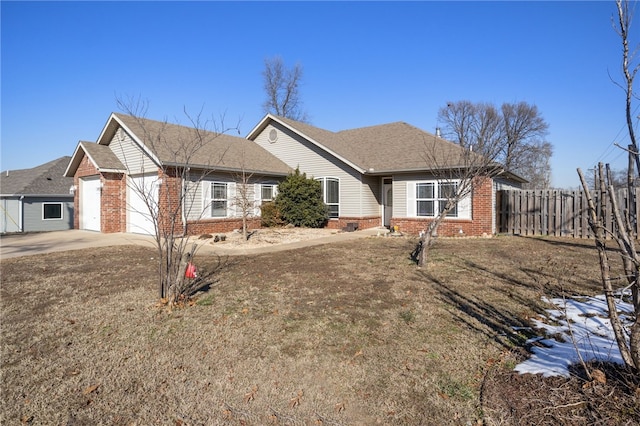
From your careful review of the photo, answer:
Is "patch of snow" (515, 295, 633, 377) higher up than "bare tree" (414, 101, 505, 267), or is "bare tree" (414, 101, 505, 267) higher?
"bare tree" (414, 101, 505, 267)

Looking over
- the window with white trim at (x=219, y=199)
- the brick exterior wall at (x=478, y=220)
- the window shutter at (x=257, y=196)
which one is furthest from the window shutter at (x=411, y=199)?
the window with white trim at (x=219, y=199)

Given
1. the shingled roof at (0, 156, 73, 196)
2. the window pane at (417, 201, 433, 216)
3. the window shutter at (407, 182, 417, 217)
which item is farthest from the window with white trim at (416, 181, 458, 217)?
the shingled roof at (0, 156, 73, 196)

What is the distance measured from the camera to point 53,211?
2345 centimetres

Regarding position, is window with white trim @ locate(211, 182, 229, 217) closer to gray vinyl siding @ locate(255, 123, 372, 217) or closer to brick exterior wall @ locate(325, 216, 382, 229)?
gray vinyl siding @ locate(255, 123, 372, 217)

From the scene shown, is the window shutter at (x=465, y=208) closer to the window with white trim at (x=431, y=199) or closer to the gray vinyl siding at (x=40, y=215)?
the window with white trim at (x=431, y=199)

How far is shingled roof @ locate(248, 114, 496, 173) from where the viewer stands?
16.0 meters

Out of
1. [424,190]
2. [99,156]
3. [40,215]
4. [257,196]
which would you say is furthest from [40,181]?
[424,190]

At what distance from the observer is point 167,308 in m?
5.60

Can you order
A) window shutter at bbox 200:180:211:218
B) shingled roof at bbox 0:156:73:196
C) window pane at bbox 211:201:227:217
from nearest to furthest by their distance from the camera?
window shutter at bbox 200:180:211:218, window pane at bbox 211:201:227:217, shingled roof at bbox 0:156:73:196

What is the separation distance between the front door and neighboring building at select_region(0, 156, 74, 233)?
67.5 feet

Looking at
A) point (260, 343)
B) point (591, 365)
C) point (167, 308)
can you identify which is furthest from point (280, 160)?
point (591, 365)

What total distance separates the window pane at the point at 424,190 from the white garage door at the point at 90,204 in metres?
15.0

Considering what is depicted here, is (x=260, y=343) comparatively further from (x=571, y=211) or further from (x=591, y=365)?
(x=571, y=211)

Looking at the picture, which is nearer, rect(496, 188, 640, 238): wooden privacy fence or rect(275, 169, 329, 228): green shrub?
rect(496, 188, 640, 238): wooden privacy fence
